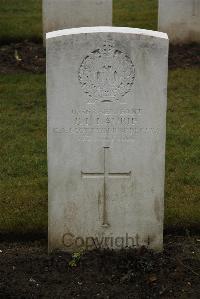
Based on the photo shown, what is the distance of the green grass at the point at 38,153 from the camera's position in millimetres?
5648

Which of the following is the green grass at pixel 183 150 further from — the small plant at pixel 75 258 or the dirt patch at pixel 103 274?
the small plant at pixel 75 258

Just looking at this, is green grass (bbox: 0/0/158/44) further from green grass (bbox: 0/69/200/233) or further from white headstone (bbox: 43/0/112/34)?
green grass (bbox: 0/69/200/233)

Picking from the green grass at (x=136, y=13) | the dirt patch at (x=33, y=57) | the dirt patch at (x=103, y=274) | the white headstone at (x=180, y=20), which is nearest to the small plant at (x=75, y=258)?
the dirt patch at (x=103, y=274)

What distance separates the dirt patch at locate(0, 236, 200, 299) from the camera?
4582mm

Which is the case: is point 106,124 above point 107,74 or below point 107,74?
below

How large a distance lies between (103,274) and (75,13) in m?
6.63

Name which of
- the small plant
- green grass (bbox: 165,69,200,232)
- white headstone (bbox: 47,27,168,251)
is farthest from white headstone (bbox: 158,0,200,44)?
the small plant

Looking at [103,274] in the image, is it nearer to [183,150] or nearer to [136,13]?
[183,150]

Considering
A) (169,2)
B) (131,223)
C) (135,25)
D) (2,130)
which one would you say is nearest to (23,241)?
(131,223)

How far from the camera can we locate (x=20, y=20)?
486 inches

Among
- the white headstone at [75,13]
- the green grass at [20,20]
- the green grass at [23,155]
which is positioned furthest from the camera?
the green grass at [20,20]

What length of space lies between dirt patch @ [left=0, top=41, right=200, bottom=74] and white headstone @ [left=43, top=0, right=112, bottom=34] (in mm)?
426

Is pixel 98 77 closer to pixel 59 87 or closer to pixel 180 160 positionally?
pixel 59 87
